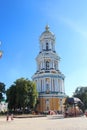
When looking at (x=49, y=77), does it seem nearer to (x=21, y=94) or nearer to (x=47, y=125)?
(x=21, y=94)

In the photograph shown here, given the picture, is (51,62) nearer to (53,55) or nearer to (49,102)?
(53,55)

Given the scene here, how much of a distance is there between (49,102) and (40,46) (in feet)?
64.8

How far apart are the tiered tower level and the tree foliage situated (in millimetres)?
13775

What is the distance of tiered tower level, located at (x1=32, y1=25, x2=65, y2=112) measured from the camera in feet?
290

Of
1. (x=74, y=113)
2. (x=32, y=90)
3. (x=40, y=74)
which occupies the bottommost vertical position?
(x=74, y=113)

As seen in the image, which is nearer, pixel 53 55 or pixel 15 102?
pixel 15 102

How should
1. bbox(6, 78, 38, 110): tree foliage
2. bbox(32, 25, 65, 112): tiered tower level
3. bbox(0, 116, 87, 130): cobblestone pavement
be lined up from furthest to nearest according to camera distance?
bbox(32, 25, 65, 112): tiered tower level, bbox(6, 78, 38, 110): tree foliage, bbox(0, 116, 87, 130): cobblestone pavement

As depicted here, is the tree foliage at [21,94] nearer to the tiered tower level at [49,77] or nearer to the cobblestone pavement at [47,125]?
the tiered tower level at [49,77]

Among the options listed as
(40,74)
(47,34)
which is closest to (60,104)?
(40,74)

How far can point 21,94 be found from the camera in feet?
236

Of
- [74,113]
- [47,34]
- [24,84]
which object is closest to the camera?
[74,113]

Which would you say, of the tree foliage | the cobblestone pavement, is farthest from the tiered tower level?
the cobblestone pavement

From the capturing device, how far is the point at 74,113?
54.7 m

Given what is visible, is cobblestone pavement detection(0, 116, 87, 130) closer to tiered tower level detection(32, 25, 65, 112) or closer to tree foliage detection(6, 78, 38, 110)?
tree foliage detection(6, 78, 38, 110)
